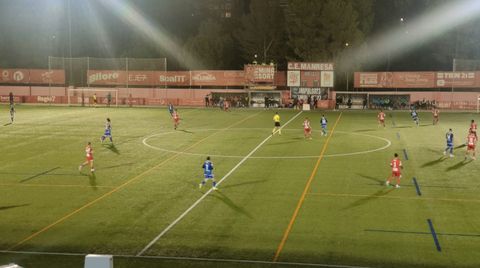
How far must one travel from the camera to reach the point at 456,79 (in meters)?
71.6

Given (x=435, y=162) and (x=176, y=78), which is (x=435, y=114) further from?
(x=176, y=78)

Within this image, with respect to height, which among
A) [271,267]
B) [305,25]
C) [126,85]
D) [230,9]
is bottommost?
[271,267]

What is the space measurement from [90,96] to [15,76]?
45.6 ft

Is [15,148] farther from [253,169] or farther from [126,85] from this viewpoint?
[126,85]

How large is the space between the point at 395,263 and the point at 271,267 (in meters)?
3.48

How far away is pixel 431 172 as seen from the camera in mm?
28828

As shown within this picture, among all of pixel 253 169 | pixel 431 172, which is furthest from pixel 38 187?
A: pixel 431 172

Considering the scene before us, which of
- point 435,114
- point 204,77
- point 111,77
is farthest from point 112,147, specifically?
point 111,77

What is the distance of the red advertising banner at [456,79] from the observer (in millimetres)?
71062

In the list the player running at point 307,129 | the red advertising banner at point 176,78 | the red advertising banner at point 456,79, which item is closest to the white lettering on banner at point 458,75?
the red advertising banner at point 456,79

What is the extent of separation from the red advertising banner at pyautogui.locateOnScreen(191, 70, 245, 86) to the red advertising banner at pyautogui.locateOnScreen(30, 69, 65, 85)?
18.8 metres

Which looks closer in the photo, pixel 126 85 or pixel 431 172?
pixel 431 172

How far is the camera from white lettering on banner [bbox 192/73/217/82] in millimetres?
77938

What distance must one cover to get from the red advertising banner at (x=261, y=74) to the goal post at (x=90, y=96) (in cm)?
1816
